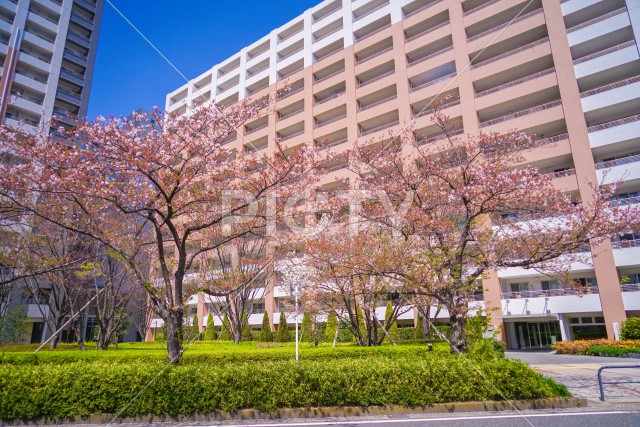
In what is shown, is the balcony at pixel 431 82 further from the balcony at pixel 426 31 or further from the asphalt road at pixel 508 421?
the asphalt road at pixel 508 421

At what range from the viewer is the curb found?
772 cm

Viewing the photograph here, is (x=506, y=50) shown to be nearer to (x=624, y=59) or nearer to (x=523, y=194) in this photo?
(x=624, y=59)

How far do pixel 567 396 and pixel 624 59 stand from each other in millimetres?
27894

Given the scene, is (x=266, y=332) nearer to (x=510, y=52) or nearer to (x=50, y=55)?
(x=510, y=52)

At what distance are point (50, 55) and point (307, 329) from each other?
138 ft

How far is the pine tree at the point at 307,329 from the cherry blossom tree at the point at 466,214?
18.4 meters

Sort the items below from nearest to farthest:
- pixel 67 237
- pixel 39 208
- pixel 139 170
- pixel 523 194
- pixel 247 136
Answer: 1. pixel 139 170
2. pixel 523 194
3. pixel 39 208
4. pixel 67 237
5. pixel 247 136

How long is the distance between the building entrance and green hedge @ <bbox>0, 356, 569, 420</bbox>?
918 inches

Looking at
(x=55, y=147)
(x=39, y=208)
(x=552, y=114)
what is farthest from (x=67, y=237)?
(x=552, y=114)

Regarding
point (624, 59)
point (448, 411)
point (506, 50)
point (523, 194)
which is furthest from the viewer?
point (506, 50)

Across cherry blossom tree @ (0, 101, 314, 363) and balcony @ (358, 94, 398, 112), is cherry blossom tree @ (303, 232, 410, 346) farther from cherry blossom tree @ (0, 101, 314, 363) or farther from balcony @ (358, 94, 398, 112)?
balcony @ (358, 94, 398, 112)

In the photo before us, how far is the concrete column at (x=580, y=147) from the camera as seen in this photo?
24.1 metres

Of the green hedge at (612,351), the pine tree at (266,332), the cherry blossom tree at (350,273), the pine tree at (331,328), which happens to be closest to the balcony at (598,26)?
the green hedge at (612,351)

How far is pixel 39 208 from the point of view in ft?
41.4
